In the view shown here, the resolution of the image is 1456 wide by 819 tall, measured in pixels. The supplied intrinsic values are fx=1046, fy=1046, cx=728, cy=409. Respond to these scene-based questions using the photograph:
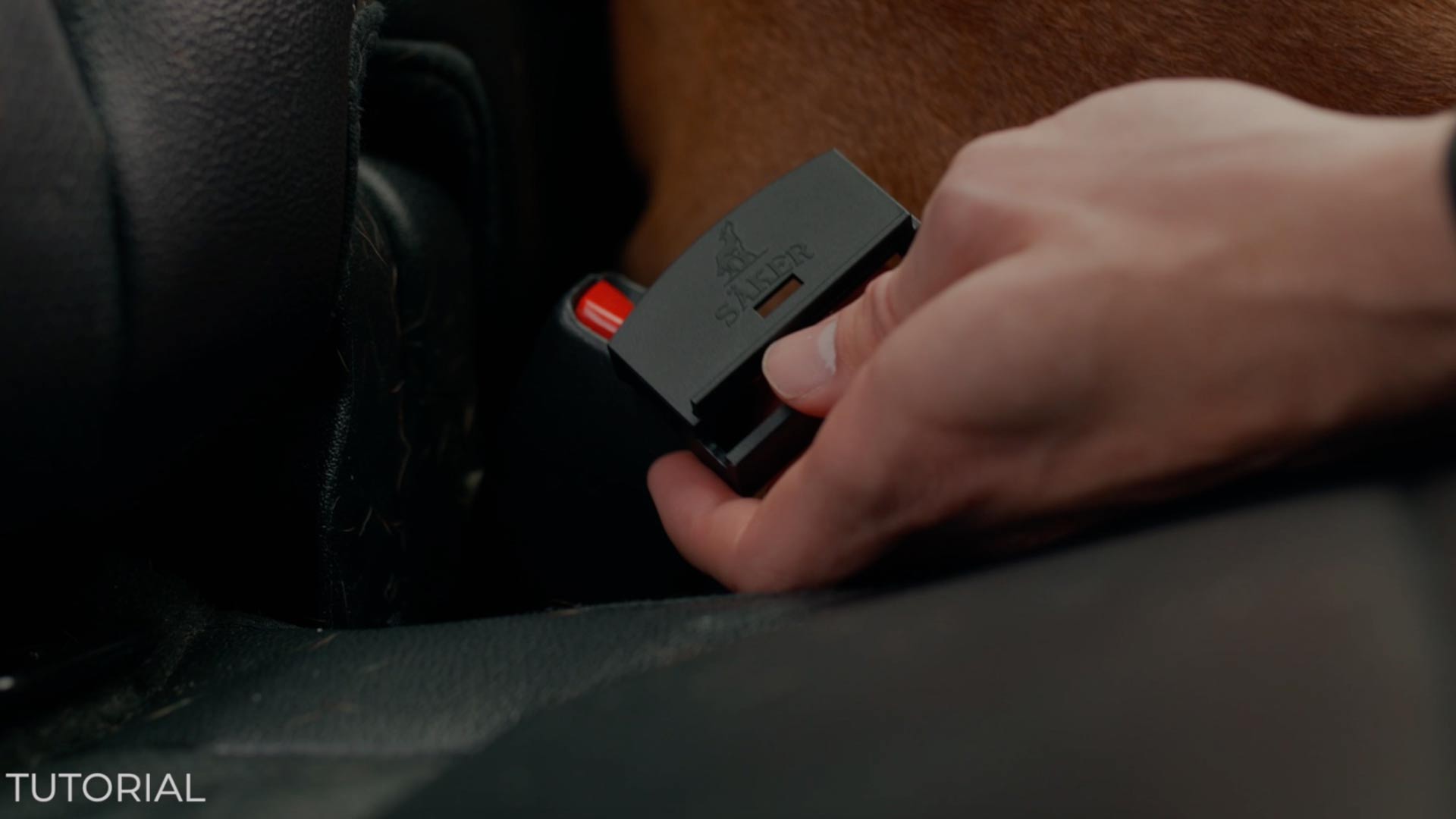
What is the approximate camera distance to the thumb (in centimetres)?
42

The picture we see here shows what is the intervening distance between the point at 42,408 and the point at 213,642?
0.13 m

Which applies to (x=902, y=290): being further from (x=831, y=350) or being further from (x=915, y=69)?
(x=915, y=69)

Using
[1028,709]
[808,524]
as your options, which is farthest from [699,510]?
[1028,709]

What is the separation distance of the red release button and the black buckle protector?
8 centimetres

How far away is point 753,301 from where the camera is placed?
0.50m

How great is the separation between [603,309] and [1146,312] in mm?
361

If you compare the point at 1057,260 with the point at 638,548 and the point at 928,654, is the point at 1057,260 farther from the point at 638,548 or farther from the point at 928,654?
the point at 638,548

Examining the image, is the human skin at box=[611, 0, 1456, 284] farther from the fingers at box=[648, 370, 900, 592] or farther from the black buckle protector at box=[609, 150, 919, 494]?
the fingers at box=[648, 370, 900, 592]

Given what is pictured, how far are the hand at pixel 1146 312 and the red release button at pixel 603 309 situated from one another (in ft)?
0.78

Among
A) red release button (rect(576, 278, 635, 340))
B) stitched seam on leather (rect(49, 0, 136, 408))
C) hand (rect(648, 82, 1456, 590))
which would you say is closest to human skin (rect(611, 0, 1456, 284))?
red release button (rect(576, 278, 635, 340))

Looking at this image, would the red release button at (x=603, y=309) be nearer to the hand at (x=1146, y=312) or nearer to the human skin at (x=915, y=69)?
the human skin at (x=915, y=69)

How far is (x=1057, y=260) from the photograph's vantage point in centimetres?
32

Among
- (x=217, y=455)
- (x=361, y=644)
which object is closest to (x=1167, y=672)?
(x=361, y=644)

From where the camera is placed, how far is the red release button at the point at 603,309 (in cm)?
60
